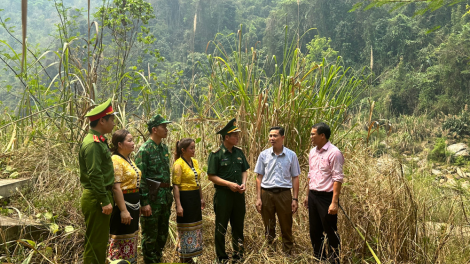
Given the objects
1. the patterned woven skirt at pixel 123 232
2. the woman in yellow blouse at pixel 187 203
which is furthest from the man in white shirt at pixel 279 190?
the patterned woven skirt at pixel 123 232

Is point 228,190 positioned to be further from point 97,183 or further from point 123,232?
point 97,183

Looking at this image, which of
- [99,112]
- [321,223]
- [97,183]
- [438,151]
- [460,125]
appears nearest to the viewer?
[97,183]

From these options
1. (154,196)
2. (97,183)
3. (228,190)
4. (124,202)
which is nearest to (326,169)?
(228,190)

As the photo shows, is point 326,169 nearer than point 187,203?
Yes

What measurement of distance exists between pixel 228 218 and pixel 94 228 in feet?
4.14

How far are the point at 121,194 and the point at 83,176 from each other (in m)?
0.33

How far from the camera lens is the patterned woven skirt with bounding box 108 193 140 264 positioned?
9.32 feet

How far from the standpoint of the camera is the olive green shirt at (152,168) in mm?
3109

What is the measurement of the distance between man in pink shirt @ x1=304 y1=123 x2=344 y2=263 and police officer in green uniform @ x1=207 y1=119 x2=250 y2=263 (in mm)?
658

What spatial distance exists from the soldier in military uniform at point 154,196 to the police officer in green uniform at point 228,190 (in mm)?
444

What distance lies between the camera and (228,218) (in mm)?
3354

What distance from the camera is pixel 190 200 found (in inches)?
129

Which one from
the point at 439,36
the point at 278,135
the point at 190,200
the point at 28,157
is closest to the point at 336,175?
the point at 278,135

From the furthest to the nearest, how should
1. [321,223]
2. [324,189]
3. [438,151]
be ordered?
[438,151] < [321,223] < [324,189]
